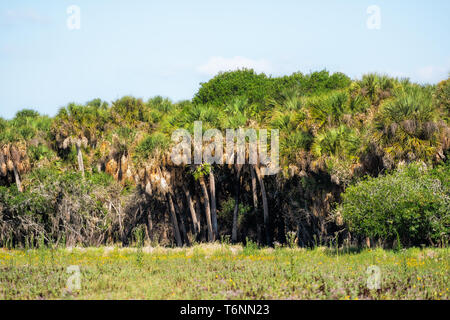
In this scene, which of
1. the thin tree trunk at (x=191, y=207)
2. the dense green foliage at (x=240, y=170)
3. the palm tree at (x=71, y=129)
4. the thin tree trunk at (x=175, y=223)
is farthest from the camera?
the palm tree at (x=71, y=129)

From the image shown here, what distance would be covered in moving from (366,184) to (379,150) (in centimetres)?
267

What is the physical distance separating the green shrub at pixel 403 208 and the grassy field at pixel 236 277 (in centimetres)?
135

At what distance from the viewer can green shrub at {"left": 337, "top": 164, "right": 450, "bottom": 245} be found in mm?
17750

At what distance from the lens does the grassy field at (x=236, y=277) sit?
11.2m

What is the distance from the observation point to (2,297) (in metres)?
11.4

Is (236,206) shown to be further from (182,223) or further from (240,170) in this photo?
(182,223)

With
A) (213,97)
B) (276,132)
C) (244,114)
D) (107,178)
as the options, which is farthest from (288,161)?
(213,97)

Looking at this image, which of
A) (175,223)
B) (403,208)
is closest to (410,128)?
(403,208)

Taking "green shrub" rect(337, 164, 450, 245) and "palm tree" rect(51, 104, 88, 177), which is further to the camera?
"palm tree" rect(51, 104, 88, 177)

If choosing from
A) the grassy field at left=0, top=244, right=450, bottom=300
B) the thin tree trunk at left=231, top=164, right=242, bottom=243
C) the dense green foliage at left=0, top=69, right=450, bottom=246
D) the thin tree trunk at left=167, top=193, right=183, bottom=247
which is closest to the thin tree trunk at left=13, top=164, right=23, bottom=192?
the dense green foliage at left=0, top=69, right=450, bottom=246

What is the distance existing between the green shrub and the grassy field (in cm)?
135

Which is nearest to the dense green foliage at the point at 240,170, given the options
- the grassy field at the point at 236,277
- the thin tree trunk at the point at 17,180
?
the thin tree trunk at the point at 17,180

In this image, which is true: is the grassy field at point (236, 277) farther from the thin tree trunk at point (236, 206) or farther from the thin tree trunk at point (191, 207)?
the thin tree trunk at point (191, 207)

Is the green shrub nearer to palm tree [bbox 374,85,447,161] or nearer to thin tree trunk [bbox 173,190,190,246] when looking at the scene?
palm tree [bbox 374,85,447,161]
